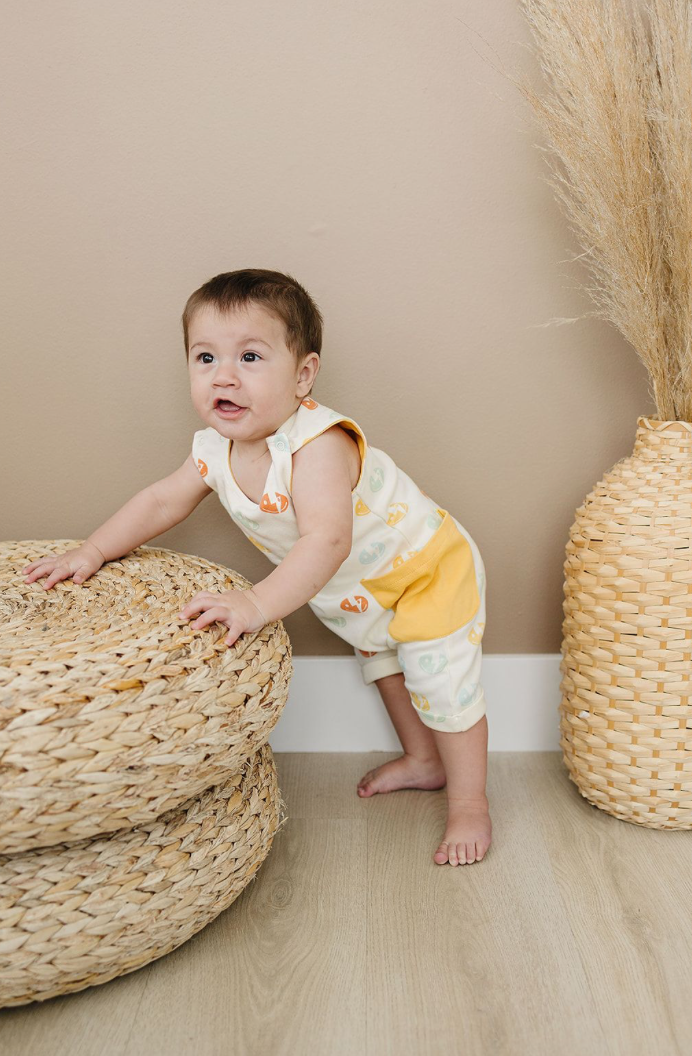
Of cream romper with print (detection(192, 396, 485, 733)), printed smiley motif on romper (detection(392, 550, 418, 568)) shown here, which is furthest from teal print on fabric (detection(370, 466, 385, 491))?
printed smiley motif on romper (detection(392, 550, 418, 568))

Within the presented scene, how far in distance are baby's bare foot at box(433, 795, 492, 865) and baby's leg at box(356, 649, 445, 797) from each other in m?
0.14

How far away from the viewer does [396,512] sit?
52.4 inches

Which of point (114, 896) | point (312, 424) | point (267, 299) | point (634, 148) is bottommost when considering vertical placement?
point (114, 896)

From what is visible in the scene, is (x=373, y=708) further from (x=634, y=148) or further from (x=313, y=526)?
(x=634, y=148)

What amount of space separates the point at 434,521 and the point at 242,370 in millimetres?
377

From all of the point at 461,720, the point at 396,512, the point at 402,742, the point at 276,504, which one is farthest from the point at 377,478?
the point at 402,742

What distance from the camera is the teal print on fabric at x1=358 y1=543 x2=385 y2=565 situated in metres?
1.33

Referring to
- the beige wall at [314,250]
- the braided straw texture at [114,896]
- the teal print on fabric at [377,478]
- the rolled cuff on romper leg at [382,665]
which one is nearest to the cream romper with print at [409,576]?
the teal print on fabric at [377,478]

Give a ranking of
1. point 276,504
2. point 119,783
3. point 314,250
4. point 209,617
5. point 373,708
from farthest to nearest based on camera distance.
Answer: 1. point 373,708
2. point 314,250
3. point 276,504
4. point 209,617
5. point 119,783

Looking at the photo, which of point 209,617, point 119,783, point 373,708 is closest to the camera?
point 119,783

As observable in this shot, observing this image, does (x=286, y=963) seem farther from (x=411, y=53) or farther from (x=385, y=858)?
(x=411, y=53)

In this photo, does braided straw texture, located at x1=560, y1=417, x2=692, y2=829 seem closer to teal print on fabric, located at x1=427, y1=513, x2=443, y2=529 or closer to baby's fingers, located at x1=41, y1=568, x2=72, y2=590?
teal print on fabric, located at x1=427, y1=513, x2=443, y2=529

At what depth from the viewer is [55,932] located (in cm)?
95

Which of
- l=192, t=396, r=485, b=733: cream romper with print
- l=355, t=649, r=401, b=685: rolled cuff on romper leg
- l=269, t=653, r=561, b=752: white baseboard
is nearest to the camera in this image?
l=192, t=396, r=485, b=733: cream romper with print
